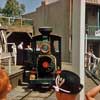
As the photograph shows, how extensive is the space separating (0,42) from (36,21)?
15924 millimetres

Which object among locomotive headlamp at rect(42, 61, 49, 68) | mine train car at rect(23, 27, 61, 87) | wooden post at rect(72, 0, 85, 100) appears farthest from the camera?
locomotive headlamp at rect(42, 61, 49, 68)

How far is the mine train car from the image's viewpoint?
18188 mm

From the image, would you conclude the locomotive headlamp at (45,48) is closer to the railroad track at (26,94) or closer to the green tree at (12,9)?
the railroad track at (26,94)

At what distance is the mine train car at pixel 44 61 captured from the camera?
59.7 feet

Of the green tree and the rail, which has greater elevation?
the green tree

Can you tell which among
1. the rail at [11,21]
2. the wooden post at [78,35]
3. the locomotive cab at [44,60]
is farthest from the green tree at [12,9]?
the wooden post at [78,35]

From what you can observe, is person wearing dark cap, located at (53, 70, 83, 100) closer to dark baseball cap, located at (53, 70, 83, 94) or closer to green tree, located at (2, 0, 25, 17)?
dark baseball cap, located at (53, 70, 83, 94)

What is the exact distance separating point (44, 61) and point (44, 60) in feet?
0.63

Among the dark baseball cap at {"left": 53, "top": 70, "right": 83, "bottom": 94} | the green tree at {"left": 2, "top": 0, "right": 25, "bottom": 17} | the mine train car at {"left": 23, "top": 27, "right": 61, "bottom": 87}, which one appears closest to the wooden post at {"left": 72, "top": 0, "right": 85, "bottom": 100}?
the dark baseball cap at {"left": 53, "top": 70, "right": 83, "bottom": 94}

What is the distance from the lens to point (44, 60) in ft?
60.4

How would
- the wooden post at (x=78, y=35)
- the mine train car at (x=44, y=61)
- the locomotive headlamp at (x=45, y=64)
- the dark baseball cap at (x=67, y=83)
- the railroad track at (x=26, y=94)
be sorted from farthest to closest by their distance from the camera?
the locomotive headlamp at (x=45, y=64)
the mine train car at (x=44, y=61)
the railroad track at (x=26, y=94)
the wooden post at (x=78, y=35)
the dark baseball cap at (x=67, y=83)

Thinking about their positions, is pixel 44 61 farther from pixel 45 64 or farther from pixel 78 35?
pixel 78 35

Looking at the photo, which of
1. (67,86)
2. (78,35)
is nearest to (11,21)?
(78,35)

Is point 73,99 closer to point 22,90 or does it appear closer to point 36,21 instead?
point 22,90
